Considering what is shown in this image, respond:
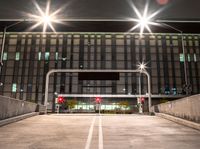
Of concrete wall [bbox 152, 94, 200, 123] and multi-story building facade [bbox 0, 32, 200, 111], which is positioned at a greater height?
multi-story building facade [bbox 0, 32, 200, 111]

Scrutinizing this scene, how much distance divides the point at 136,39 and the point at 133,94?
20036 millimetres

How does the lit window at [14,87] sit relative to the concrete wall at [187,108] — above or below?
above

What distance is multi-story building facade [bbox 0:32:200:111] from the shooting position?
68.1m

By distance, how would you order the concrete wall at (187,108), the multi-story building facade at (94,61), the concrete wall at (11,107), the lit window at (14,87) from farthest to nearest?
the multi-story building facade at (94,61)
the lit window at (14,87)
the concrete wall at (11,107)
the concrete wall at (187,108)

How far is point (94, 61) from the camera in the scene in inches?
2773

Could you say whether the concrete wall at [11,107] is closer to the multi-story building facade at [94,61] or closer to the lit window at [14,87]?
the multi-story building facade at [94,61]

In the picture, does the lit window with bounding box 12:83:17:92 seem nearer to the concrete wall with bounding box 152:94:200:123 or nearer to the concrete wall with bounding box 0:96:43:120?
the concrete wall with bounding box 0:96:43:120

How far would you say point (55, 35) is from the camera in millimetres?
73312

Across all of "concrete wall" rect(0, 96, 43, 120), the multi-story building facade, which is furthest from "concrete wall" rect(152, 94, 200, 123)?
the multi-story building facade

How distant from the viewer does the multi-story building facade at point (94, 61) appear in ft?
223

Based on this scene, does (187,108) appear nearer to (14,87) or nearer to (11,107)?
(11,107)

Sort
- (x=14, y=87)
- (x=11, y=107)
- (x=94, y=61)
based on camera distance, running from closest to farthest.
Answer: (x=11, y=107) < (x=14, y=87) < (x=94, y=61)

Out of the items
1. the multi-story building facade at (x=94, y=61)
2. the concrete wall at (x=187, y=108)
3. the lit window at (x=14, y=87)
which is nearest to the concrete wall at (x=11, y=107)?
the concrete wall at (x=187, y=108)

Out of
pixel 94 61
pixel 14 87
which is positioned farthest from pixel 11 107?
pixel 14 87
